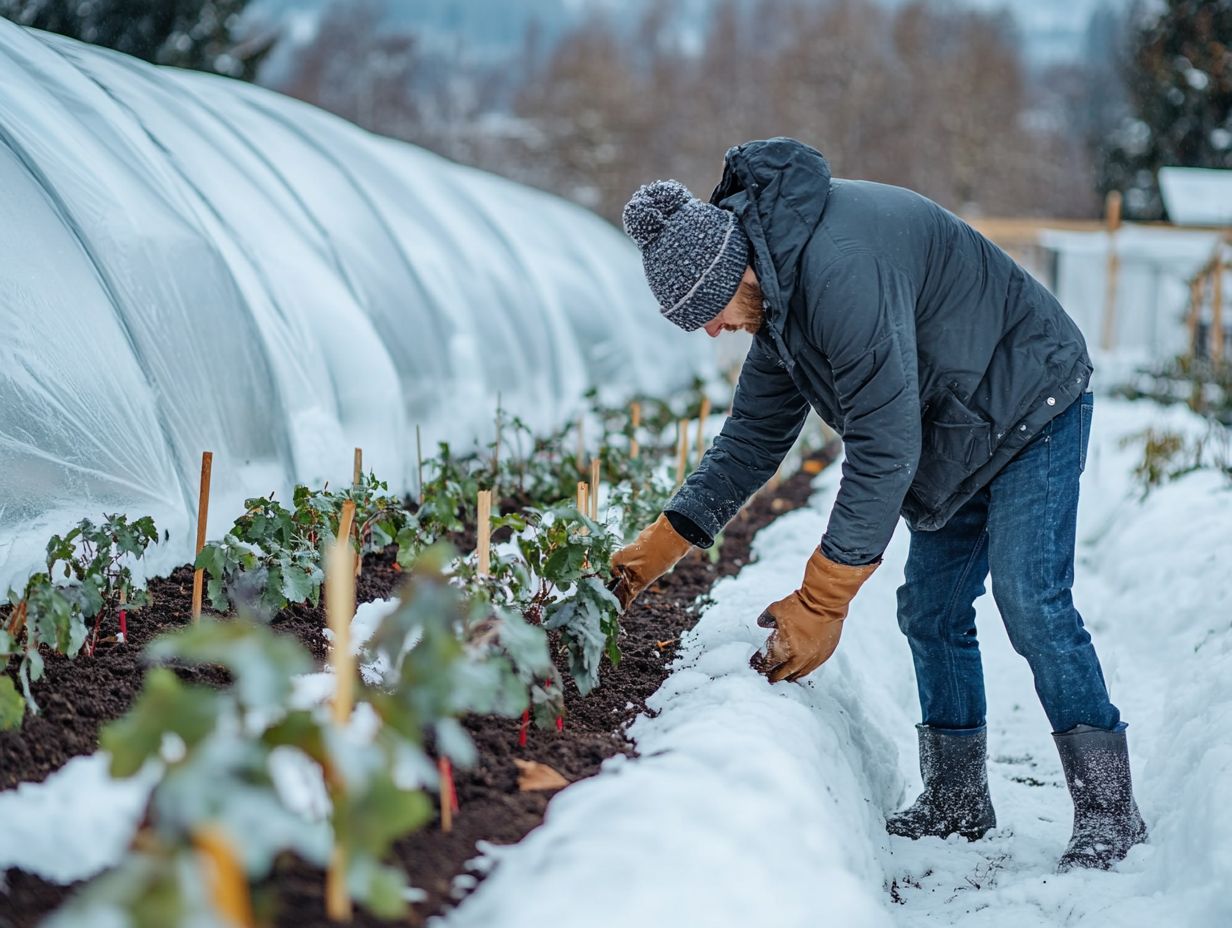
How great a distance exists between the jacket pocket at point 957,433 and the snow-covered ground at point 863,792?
0.62 m

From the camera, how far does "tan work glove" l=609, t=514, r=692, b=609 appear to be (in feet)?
8.54

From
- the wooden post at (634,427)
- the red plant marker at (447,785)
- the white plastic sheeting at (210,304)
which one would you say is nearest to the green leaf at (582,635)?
the red plant marker at (447,785)

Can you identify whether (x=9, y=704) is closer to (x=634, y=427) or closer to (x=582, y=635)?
(x=582, y=635)

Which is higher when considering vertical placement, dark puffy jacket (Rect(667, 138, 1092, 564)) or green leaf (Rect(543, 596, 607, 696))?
dark puffy jacket (Rect(667, 138, 1092, 564))

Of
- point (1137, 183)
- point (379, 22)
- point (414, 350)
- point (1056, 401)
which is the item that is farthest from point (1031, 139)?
point (1056, 401)

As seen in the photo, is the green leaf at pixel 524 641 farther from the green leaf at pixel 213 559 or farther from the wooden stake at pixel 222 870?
the green leaf at pixel 213 559

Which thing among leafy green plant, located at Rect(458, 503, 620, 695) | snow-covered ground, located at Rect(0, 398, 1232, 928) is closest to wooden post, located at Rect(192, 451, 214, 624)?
snow-covered ground, located at Rect(0, 398, 1232, 928)

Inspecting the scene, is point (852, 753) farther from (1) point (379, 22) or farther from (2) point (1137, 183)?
(1) point (379, 22)

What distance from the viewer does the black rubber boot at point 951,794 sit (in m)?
2.60

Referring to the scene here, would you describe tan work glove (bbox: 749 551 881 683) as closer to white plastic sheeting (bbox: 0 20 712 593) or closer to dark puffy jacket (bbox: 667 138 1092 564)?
dark puffy jacket (bbox: 667 138 1092 564)

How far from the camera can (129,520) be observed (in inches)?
117

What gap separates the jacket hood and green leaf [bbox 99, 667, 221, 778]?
1289mm

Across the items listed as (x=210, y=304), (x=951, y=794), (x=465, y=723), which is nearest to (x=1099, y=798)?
(x=951, y=794)

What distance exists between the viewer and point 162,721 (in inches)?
47.2
